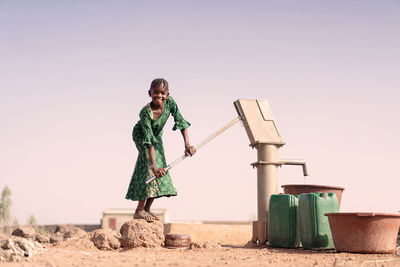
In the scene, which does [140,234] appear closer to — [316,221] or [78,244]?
[78,244]

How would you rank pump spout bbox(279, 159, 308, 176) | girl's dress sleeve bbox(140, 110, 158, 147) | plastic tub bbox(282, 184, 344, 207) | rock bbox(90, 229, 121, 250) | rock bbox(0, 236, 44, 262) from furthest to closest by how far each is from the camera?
1. pump spout bbox(279, 159, 308, 176)
2. plastic tub bbox(282, 184, 344, 207)
3. rock bbox(90, 229, 121, 250)
4. girl's dress sleeve bbox(140, 110, 158, 147)
5. rock bbox(0, 236, 44, 262)

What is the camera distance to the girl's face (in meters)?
6.14

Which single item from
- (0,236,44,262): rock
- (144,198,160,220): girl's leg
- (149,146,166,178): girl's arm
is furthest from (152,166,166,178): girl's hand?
(0,236,44,262): rock

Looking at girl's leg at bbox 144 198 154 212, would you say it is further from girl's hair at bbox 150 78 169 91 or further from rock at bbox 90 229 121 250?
girl's hair at bbox 150 78 169 91

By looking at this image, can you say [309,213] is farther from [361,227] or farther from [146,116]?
[146,116]

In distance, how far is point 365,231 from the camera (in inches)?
227

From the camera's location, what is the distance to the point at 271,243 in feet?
23.6

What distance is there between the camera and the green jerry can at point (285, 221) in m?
6.98

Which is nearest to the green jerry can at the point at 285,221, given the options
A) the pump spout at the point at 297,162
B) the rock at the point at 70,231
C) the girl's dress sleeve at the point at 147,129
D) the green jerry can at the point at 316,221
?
the green jerry can at the point at 316,221

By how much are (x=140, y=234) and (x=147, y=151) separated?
112 cm

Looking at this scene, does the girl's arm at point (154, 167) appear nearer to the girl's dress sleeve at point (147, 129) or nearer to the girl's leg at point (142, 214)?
the girl's dress sleeve at point (147, 129)

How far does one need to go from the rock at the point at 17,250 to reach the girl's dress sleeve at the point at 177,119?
241cm

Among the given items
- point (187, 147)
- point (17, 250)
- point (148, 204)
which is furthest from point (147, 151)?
point (17, 250)

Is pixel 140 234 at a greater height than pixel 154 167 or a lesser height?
lesser
